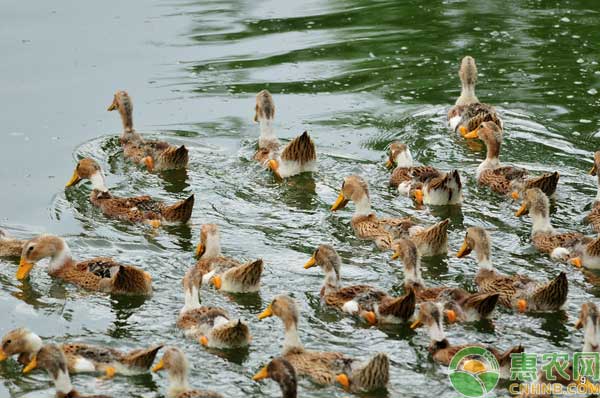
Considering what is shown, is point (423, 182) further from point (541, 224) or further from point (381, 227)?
point (541, 224)

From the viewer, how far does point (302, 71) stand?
18.2m

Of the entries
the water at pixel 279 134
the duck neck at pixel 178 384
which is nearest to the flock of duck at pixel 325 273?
the duck neck at pixel 178 384

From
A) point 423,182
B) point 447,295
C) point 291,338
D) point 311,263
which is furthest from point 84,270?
point 423,182

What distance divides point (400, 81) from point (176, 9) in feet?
16.0

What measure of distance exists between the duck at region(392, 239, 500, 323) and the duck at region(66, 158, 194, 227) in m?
2.55

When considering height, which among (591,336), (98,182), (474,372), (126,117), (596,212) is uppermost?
(126,117)

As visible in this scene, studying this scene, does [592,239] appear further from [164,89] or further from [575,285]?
[164,89]

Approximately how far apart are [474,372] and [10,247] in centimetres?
520

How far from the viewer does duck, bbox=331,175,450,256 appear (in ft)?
40.5

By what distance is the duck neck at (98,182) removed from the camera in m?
13.9

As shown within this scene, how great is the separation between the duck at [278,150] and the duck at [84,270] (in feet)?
10.4

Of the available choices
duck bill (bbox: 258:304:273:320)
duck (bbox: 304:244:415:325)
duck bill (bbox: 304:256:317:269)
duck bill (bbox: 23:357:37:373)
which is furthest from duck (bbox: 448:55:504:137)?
duck bill (bbox: 23:357:37:373)

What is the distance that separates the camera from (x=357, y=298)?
36.7ft

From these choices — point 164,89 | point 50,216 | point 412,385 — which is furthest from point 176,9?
point 412,385
